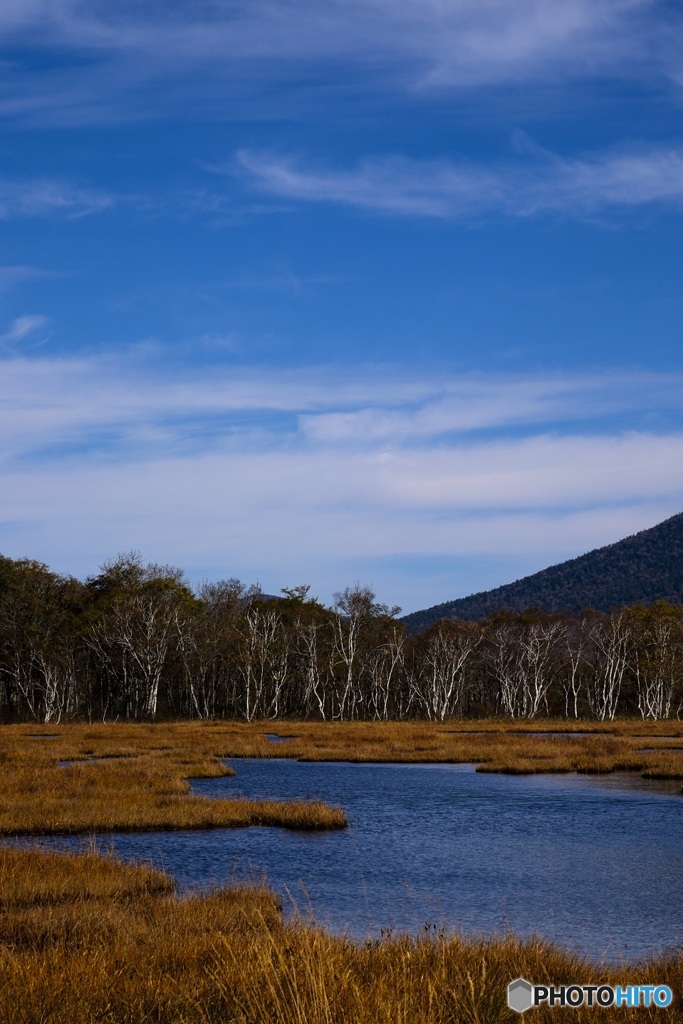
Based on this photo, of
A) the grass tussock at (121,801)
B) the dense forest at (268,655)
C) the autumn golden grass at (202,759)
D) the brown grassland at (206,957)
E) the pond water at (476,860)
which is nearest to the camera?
the brown grassland at (206,957)

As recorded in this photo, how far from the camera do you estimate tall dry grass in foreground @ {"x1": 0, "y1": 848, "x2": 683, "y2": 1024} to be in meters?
7.34

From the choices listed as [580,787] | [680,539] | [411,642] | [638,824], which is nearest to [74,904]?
[638,824]

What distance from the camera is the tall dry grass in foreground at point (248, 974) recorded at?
7.34 m

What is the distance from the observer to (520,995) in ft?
26.5

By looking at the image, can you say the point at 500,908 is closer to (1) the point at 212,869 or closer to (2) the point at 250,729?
(1) the point at 212,869

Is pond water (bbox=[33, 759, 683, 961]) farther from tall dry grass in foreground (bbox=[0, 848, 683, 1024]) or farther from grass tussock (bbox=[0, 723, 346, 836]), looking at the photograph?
tall dry grass in foreground (bbox=[0, 848, 683, 1024])

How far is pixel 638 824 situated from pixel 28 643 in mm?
68138

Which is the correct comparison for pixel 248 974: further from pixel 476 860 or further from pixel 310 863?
pixel 476 860

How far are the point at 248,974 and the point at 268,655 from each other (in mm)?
82834

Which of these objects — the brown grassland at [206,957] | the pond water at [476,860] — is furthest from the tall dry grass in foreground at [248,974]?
the pond water at [476,860]

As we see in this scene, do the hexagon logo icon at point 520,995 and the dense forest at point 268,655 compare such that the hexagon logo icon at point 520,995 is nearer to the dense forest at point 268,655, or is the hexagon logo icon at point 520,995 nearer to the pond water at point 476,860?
the pond water at point 476,860

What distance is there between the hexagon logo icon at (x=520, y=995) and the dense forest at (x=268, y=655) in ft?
234

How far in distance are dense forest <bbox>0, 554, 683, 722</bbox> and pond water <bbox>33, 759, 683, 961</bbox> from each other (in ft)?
170

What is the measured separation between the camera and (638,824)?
2384 centimetres
